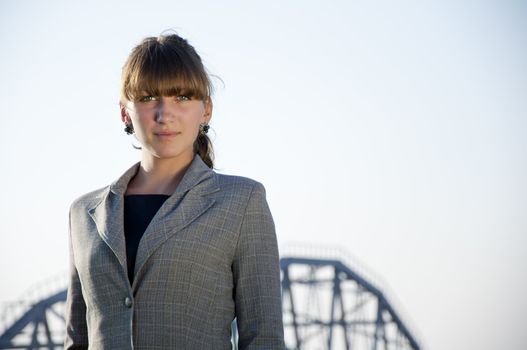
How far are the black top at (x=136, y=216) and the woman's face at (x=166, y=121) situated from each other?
22 centimetres

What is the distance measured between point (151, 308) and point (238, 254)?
0.47m

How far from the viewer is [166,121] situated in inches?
203

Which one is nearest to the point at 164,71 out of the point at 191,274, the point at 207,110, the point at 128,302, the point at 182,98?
the point at 182,98

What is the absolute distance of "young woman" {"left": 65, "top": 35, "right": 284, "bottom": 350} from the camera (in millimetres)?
4961

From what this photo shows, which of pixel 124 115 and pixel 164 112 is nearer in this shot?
pixel 164 112

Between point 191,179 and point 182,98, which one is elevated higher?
point 182,98

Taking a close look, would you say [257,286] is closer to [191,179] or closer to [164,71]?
[191,179]

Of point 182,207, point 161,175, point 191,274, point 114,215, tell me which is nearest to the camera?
point 191,274

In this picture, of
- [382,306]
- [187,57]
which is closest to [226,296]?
[187,57]

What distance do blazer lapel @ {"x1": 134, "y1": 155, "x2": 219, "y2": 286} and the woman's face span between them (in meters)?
0.15

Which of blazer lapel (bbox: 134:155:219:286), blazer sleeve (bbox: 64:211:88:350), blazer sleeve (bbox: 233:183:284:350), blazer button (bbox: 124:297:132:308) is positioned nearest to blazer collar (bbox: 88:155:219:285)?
blazer lapel (bbox: 134:155:219:286)

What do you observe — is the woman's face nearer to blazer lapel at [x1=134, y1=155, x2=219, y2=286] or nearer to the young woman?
the young woman

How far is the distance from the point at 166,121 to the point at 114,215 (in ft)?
1.68

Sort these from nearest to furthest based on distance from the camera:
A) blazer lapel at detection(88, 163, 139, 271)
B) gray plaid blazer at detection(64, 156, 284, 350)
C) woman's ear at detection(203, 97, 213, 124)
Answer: gray plaid blazer at detection(64, 156, 284, 350)
blazer lapel at detection(88, 163, 139, 271)
woman's ear at detection(203, 97, 213, 124)
